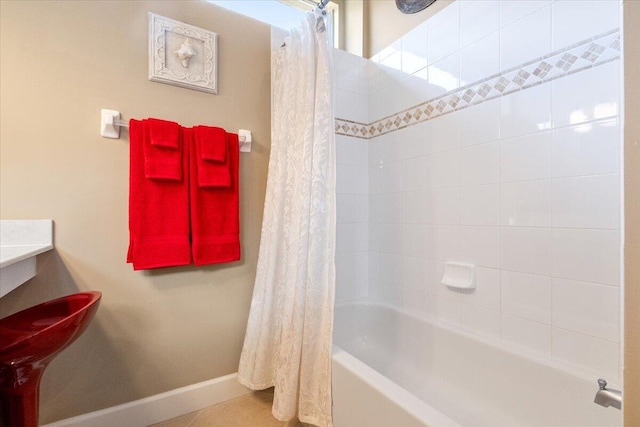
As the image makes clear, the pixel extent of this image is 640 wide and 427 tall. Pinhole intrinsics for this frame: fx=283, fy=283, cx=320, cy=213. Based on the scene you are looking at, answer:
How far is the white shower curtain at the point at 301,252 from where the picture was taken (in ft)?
4.00

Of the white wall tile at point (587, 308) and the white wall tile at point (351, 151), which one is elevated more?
the white wall tile at point (351, 151)

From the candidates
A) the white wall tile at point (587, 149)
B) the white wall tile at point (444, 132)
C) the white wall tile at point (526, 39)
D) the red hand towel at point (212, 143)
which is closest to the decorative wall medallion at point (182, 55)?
the red hand towel at point (212, 143)

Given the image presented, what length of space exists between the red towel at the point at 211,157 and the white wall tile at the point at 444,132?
3.75 ft

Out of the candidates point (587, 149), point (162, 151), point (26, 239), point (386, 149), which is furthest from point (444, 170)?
point (26, 239)

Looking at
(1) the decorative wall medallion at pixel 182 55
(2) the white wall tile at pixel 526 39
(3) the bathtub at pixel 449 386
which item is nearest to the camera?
(3) the bathtub at pixel 449 386

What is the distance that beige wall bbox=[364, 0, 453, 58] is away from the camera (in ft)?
5.56

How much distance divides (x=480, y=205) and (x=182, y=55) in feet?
5.51

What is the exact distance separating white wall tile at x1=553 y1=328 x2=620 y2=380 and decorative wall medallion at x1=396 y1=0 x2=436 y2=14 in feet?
5.95

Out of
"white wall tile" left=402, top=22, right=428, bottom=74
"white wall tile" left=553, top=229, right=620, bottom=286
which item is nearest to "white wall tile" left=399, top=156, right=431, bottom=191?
"white wall tile" left=402, top=22, right=428, bottom=74

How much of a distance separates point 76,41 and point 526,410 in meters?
2.49

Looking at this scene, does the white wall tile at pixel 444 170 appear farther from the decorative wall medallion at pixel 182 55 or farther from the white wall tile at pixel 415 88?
the decorative wall medallion at pixel 182 55

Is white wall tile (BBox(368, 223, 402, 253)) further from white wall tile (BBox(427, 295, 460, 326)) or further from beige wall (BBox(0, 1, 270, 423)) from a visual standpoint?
beige wall (BBox(0, 1, 270, 423))

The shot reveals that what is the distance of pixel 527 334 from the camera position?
47.4 inches

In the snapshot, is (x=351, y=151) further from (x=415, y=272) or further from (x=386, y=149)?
A: (x=415, y=272)
